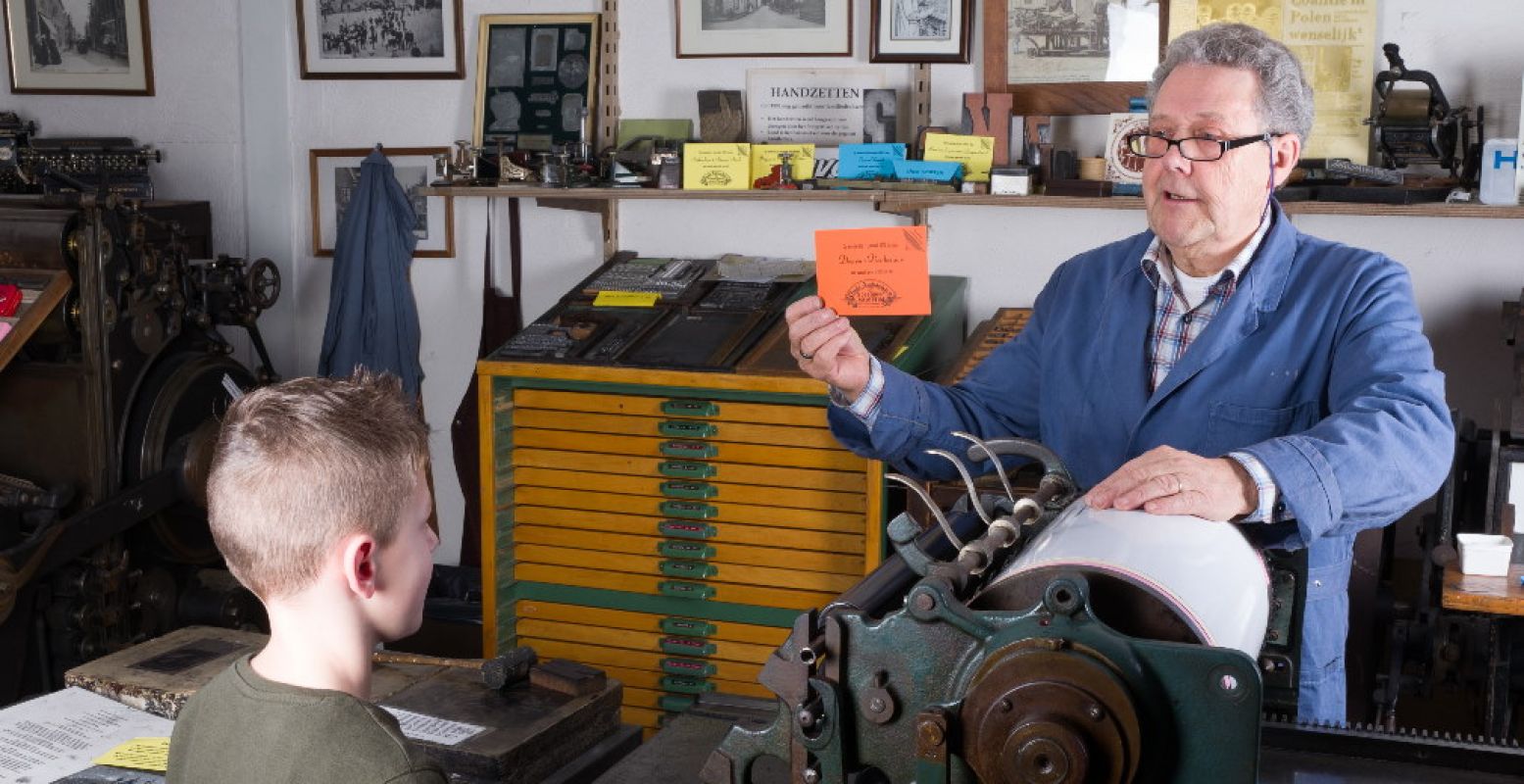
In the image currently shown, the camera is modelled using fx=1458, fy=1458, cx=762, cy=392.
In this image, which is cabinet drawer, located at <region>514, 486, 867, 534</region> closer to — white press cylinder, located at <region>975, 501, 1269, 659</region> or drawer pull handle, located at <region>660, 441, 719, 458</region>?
drawer pull handle, located at <region>660, 441, 719, 458</region>

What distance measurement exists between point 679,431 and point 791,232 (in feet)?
2.85

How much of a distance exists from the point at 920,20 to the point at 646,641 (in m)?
1.91

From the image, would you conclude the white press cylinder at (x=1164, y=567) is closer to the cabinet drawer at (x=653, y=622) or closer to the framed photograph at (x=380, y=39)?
the cabinet drawer at (x=653, y=622)

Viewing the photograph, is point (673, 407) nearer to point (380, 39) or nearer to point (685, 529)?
point (685, 529)

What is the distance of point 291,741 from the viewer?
1.41 metres

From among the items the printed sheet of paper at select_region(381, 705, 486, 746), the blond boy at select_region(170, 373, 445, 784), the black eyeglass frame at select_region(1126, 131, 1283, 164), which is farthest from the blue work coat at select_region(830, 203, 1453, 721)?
the blond boy at select_region(170, 373, 445, 784)

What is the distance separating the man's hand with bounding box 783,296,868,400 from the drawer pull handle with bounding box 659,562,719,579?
1.84 metres

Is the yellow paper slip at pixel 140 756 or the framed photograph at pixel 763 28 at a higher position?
the framed photograph at pixel 763 28

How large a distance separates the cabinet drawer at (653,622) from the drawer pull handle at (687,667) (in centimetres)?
8

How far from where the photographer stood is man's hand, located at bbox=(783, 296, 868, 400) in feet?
6.81

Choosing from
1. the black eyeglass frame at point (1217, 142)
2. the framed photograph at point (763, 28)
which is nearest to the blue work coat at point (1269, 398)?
the black eyeglass frame at point (1217, 142)

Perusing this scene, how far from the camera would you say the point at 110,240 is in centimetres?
408

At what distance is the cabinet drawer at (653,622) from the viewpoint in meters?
3.85

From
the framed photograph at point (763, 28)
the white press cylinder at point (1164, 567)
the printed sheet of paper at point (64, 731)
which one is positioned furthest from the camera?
the framed photograph at point (763, 28)
